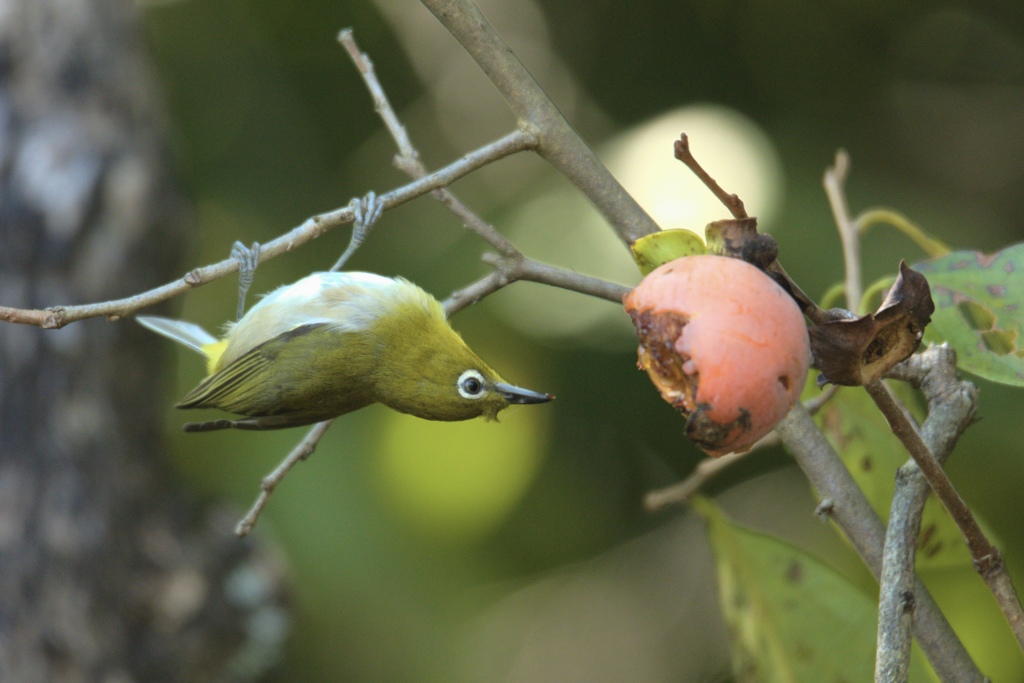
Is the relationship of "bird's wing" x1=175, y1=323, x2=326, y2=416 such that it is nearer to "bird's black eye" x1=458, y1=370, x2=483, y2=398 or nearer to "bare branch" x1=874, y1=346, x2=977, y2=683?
"bird's black eye" x1=458, y1=370, x2=483, y2=398

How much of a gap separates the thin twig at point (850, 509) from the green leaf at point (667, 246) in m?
0.32

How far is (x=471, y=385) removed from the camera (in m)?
1.98

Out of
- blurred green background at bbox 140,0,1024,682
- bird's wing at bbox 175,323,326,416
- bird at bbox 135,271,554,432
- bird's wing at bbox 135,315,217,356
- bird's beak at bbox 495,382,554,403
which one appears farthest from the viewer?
blurred green background at bbox 140,0,1024,682

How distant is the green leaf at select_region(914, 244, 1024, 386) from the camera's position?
1.23m

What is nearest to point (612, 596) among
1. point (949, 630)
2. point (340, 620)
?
point (340, 620)

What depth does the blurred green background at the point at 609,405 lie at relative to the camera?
10.0 feet

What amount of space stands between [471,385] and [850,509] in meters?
0.99

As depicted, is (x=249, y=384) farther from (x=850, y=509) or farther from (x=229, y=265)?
(x=850, y=509)

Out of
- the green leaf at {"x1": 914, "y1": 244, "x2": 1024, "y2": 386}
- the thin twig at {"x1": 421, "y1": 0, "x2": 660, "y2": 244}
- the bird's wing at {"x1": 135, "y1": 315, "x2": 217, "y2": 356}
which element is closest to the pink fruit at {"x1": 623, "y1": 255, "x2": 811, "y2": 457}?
the thin twig at {"x1": 421, "y1": 0, "x2": 660, "y2": 244}

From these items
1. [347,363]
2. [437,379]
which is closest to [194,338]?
[347,363]

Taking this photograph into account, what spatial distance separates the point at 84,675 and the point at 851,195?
2.77 meters

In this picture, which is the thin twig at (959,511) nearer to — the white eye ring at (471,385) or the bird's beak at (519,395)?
the bird's beak at (519,395)

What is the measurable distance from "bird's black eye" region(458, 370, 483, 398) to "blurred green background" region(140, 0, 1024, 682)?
44.5 inches

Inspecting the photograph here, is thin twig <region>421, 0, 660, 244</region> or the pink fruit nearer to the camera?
the pink fruit
